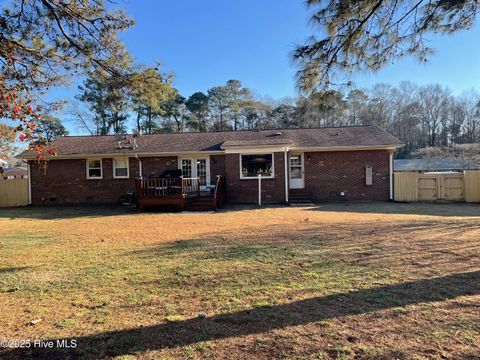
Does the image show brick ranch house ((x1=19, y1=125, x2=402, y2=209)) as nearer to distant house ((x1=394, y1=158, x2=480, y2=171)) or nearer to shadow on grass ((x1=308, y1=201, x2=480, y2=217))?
shadow on grass ((x1=308, y1=201, x2=480, y2=217))

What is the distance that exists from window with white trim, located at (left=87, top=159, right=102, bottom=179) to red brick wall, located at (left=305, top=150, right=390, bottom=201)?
1117 cm

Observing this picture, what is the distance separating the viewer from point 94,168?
1698cm

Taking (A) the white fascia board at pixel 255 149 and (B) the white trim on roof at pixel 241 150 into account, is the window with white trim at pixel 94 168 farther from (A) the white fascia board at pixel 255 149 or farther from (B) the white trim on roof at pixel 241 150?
(A) the white fascia board at pixel 255 149

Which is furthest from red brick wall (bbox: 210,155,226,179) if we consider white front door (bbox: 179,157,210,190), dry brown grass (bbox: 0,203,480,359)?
dry brown grass (bbox: 0,203,480,359)

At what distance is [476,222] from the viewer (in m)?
8.92

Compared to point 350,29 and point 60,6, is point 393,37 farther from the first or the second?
point 60,6

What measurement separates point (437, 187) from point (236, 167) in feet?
33.1

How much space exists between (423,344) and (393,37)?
5602 mm

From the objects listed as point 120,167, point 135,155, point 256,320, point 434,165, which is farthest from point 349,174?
point 434,165

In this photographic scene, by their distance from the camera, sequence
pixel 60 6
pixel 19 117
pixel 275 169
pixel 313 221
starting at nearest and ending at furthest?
pixel 19 117
pixel 60 6
pixel 313 221
pixel 275 169

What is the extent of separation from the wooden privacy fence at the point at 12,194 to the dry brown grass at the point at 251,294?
11970 mm

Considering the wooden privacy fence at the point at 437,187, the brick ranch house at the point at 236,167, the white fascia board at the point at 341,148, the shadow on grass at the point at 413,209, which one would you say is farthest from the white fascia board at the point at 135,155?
the wooden privacy fence at the point at 437,187

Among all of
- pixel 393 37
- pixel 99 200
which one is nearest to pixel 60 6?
pixel 393 37

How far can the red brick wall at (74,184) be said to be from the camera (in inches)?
661
